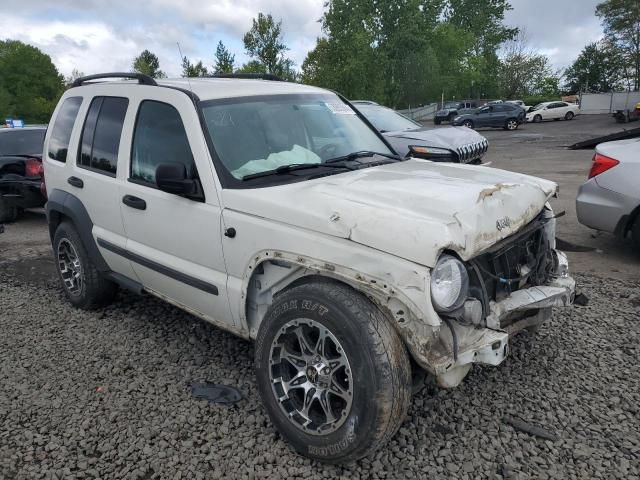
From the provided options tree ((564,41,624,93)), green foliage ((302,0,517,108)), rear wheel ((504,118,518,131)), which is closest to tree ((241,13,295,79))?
green foliage ((302,0,517,108))

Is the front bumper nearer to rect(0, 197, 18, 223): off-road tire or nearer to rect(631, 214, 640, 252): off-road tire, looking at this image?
rect(631, 214, 640, 252): off-road tire

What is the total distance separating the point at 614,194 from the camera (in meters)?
5.12

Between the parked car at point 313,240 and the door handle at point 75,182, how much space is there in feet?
0.06

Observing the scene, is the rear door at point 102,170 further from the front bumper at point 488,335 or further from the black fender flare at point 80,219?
the front bumper at point 488,335

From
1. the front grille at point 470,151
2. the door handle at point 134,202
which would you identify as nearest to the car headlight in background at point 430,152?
the front grille at point 470,151

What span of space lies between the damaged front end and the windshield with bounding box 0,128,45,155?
8396 millimetres

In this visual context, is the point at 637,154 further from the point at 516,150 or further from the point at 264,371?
the point at 516,150

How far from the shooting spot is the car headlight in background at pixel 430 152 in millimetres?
7801

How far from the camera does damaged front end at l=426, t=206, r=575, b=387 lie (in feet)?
7.82

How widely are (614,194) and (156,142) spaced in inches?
173

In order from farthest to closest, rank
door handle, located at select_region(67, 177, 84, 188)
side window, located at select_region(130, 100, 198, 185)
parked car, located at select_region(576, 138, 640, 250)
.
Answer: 1. parked car, located at select_region(576, 138, 640, 250)
2. door handle, located at select_region(67, 177, 84, 188)
3. side window, located at select_region(130, 100, 198, 185)

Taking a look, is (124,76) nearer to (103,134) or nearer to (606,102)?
(103,134)

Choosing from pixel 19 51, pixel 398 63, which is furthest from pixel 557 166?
pixel 19 51

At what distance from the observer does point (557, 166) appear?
1346 centimetres
